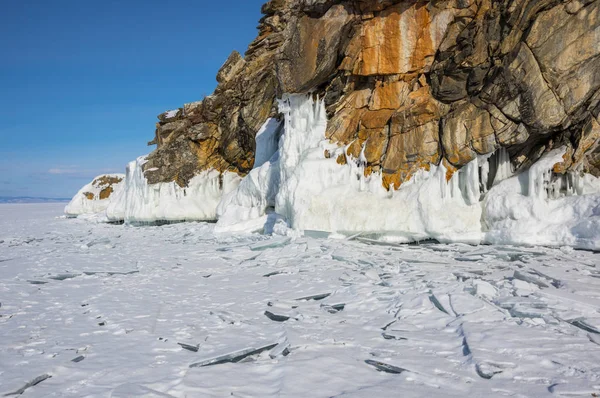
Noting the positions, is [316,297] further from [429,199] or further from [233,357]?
[429,199]

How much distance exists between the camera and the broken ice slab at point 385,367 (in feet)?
13.3

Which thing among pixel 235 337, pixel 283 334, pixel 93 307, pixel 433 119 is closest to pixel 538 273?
pixel 283 334

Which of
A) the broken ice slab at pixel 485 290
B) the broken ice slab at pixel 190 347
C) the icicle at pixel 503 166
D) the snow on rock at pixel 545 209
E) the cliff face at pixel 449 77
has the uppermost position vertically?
the cliff face at pixel 449 77

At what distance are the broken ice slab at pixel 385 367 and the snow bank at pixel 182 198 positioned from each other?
22.0 metres

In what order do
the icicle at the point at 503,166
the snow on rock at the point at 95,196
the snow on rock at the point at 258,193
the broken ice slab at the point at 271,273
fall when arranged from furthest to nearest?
the snow on rock at the point at 95,196, the snow on rock at the point at 258,193, the icicle at the point at 503,166, the broken ice slab at the point at 271,273

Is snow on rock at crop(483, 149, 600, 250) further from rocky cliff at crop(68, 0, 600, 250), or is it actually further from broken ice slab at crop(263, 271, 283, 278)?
broken ice slab at crop(263, 271, 283, 278)

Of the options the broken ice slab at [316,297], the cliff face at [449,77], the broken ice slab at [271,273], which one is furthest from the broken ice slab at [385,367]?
the cliff face at [449,77]

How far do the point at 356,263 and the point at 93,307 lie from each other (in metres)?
5.99

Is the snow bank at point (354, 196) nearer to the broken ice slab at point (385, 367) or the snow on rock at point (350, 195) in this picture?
the snow on rock at point (350, 195)

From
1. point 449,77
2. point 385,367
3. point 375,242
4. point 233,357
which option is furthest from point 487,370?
point 449,77

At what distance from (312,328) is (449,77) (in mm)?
12282

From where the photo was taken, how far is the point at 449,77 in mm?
14367

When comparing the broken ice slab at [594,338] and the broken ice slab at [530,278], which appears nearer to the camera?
the broken ice slab at [594,338]

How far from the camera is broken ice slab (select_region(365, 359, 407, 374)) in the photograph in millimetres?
4058
